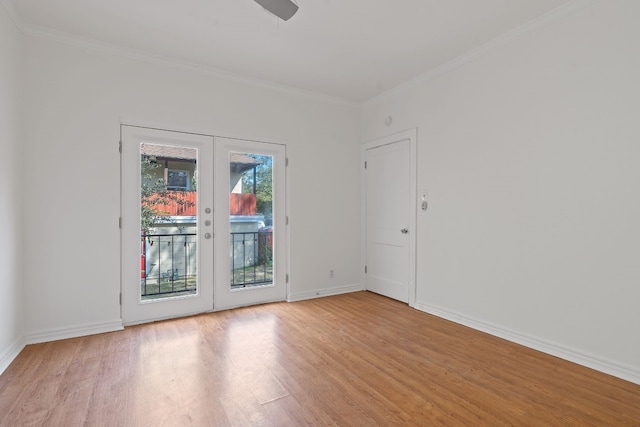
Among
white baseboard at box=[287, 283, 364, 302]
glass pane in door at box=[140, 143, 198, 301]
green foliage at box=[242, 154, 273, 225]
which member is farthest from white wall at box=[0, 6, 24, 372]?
white baseboard at box=[287, 283, 364, 302]

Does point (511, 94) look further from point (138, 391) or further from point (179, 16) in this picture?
point (138, 391)

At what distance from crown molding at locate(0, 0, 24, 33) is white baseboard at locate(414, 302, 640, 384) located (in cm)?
473

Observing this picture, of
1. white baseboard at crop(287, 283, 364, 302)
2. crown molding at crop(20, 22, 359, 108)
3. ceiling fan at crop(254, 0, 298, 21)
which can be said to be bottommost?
white baseboard at crop(287, 283, 364, 302)

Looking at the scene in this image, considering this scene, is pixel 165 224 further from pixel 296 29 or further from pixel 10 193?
pixel 296 29

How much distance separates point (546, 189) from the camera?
275 centimetres

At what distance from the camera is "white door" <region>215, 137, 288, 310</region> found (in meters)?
3.82

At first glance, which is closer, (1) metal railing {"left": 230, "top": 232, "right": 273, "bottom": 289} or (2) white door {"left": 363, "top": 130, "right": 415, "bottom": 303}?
(1) metal railing {"left": 230, "top": 232, "right": 273, "bottom": 289}

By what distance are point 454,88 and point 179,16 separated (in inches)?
108

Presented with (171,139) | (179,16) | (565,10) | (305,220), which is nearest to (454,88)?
(565,10)

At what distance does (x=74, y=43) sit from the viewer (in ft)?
9.98

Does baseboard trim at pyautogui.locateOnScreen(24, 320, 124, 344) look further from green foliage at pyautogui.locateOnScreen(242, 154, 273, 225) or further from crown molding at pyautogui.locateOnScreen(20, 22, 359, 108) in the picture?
crown molding at pyautogui.locateOnScreen(20, 22, 359, 108)

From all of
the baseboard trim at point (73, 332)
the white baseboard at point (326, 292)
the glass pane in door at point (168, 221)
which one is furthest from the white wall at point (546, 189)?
→ the baseboard trim at point (73, 332)

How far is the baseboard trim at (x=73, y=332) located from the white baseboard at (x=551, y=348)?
337cm

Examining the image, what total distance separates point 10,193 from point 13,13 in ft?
4.78
